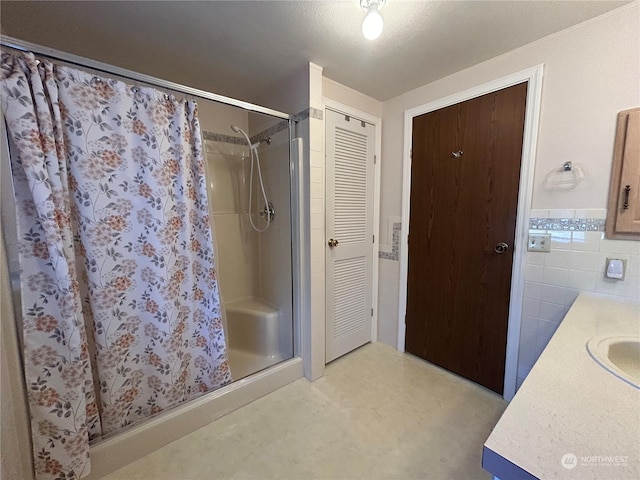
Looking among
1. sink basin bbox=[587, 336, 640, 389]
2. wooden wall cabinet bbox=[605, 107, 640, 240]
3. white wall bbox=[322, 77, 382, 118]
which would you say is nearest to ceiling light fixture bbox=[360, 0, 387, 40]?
white wall bbox=[322, 77, 382, 118]

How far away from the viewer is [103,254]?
118 cm

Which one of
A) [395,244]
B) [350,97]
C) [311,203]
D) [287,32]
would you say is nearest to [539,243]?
[395,244]

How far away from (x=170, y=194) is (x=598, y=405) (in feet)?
5.52

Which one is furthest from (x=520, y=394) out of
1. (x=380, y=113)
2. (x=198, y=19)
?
(x=380, y=113)

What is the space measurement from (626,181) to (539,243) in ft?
1.45

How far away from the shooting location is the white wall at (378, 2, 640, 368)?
48.3 inches

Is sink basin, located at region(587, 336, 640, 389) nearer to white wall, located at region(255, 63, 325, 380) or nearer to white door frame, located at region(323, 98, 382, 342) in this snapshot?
white wall, located at region(255, 63, 325, 380)

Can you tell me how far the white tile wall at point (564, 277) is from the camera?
127 centimetres

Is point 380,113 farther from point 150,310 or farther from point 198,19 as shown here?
point 150,310

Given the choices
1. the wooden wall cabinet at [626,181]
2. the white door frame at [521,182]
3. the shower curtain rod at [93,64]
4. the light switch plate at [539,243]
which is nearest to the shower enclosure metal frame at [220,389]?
the shower curtain rod at [93,64]

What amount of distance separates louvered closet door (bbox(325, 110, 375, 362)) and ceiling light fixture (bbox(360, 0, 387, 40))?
2.65 feet

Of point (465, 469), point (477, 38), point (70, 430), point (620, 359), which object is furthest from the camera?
point (477, 38)

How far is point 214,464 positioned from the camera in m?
1.27

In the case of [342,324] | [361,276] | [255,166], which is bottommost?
[342,324]
